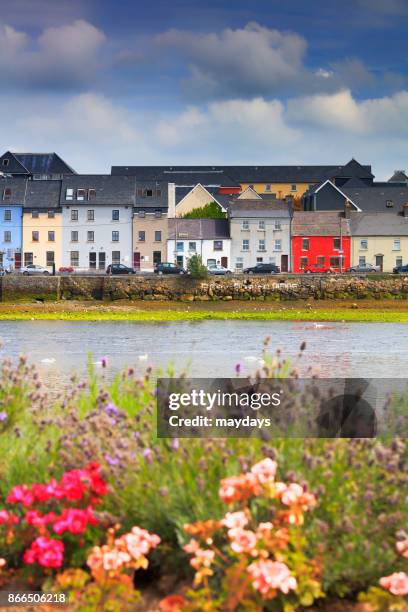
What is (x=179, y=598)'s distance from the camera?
19.2 feet

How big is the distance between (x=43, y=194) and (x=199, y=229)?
18480 millimetres

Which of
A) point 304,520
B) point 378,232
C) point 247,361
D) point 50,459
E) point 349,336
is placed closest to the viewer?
point 304,520

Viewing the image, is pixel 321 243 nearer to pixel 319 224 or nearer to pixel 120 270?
pixel 319 224

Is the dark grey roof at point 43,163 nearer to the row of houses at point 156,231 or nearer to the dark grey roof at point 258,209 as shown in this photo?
the row of houses at point 156,231

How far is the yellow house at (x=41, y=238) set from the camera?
4222 inches

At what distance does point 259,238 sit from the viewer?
10675cm

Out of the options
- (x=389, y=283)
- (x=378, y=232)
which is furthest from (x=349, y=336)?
(x=378, y=232)

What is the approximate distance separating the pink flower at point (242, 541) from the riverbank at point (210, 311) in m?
50.7

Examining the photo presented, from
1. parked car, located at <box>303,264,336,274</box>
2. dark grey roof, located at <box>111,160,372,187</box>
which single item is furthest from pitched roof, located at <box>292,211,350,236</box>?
dark grey roof, located at <box>111,160,372,187</box>

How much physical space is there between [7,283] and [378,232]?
4645 centimetres

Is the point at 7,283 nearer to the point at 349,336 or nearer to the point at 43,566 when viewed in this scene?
the point at 349,336

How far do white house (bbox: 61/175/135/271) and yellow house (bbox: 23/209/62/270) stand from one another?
75 cm

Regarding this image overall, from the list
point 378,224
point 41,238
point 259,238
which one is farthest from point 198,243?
point 378,224

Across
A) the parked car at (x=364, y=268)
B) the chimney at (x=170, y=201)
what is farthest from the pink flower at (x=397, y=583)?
the chimney at (x=170, y=201)
